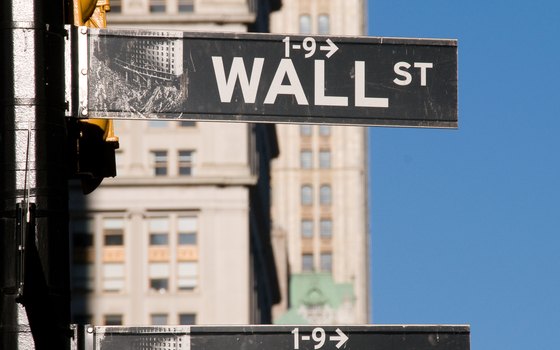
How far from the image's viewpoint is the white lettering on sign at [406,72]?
26.5ft

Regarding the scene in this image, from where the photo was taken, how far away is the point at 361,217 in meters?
170

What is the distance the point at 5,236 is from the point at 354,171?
16297 cm

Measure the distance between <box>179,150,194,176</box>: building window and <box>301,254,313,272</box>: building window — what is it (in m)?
91.4

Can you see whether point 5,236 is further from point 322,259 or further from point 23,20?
point 322,259

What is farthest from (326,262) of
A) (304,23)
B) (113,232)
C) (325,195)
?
(113,232)

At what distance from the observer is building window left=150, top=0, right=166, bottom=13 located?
74.2m

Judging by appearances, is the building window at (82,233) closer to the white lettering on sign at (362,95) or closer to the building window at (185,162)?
the building window at (185,162)

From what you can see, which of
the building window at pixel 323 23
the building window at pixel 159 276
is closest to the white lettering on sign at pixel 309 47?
the building window at pixel 159 276

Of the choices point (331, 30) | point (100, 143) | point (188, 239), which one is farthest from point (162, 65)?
point (331, 30)

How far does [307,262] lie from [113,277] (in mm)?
93009

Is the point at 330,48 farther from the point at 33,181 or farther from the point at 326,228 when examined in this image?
the point at 326,228

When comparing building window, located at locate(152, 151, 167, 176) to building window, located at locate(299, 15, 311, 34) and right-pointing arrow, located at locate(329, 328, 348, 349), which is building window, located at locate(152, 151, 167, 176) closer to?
right-pointing arrow, located at locate(329, 328, 348, 349)

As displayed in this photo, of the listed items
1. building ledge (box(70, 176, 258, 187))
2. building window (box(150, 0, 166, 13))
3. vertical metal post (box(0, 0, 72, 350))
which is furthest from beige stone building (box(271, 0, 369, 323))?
vertical metal post (box(0, 0, 72, 350))

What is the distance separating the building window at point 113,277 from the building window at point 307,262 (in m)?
92.0
